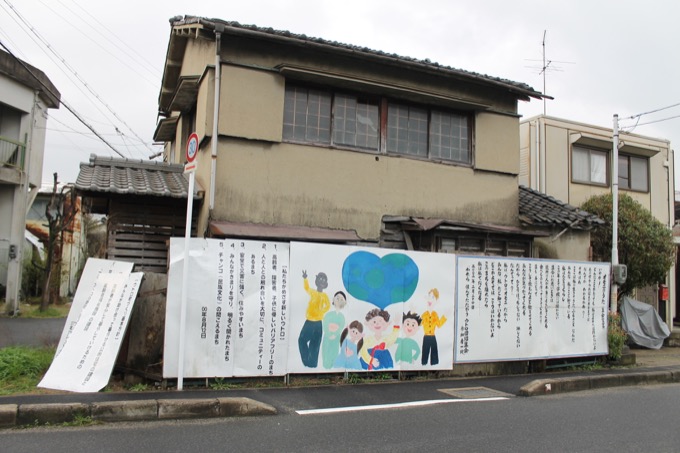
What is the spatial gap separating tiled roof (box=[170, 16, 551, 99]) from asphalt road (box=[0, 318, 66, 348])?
6.73 m

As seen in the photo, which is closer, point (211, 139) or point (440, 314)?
point (440, 314)

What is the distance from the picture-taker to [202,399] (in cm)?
693

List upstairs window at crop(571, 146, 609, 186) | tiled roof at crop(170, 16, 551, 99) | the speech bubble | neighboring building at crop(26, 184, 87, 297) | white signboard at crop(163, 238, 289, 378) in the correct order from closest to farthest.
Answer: white signboard at crop(163, 238, 289, 378), the speech bubble, tiled roof at crop(170, 16, 551, 99), upstairs window at crop(571, 146, 609, 186), neighboring building at crop(26, 184, 87, 297)

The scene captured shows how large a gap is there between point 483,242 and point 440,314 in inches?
115

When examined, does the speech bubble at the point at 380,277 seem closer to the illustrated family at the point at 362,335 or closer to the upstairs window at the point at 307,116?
the illustrated family at the point at 362,335

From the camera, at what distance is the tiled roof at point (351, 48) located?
400 inches

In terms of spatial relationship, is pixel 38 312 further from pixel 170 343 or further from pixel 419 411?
pixel 419 411

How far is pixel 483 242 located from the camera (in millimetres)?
11820

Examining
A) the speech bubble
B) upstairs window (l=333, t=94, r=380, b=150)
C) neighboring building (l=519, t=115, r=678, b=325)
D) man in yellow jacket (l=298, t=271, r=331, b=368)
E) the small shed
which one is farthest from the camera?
neighboring building (l=519, t=115, r=678, b=325)

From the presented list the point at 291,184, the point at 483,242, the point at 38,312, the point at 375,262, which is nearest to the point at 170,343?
the point at 375,262

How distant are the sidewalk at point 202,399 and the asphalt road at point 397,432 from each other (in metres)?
0.16

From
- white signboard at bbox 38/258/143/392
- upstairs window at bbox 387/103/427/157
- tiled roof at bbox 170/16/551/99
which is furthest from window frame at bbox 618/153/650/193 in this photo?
white signboard at bbox 38/258/143/392

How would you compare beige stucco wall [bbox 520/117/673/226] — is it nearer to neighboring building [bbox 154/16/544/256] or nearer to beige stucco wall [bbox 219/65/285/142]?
neighboring building [bbox 154/16/544/256]

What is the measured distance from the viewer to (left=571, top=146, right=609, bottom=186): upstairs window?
17.2 metres
